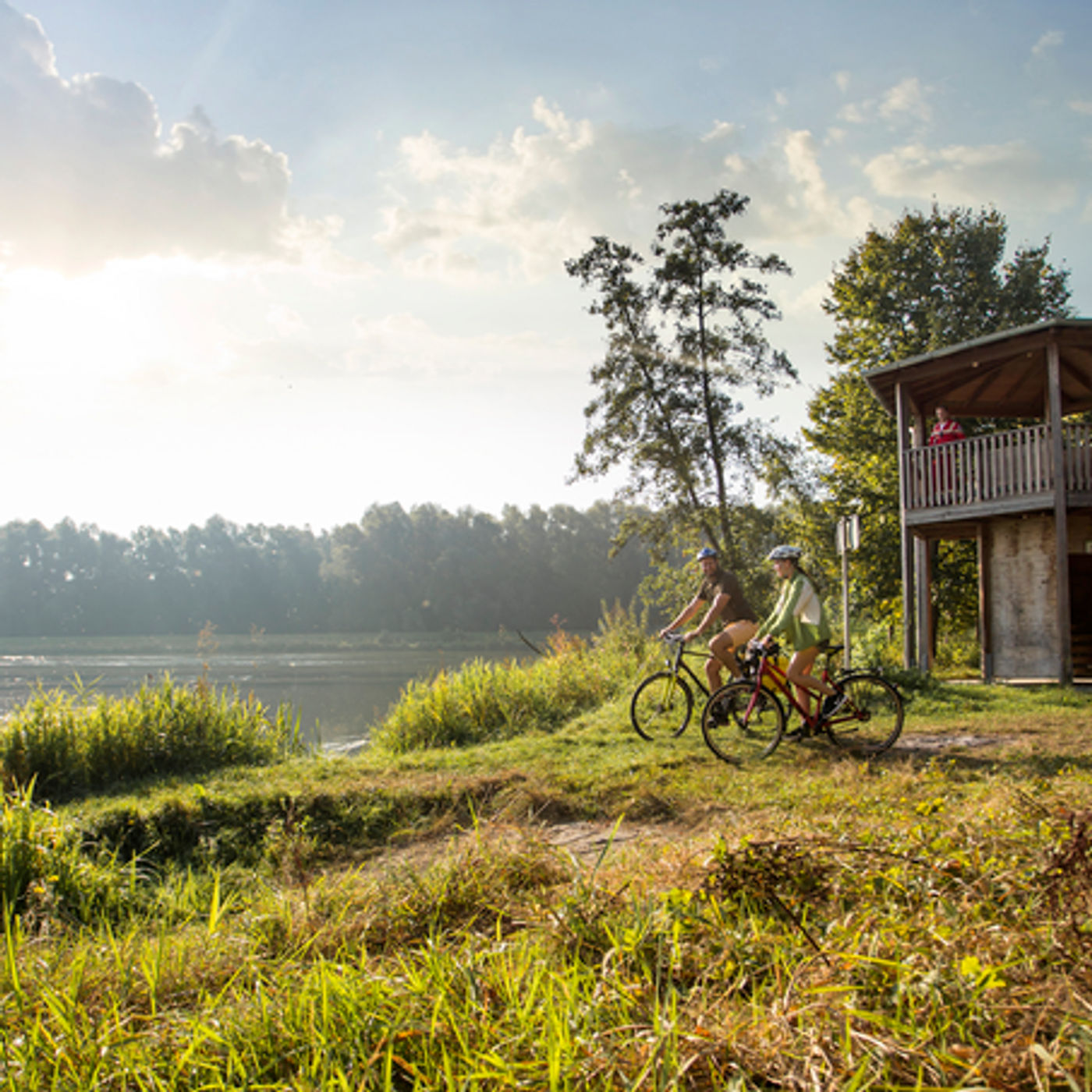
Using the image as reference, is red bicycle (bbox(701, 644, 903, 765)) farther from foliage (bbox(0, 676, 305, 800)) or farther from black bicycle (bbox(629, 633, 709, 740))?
foliage (bbox(0, 676, 305, 800))

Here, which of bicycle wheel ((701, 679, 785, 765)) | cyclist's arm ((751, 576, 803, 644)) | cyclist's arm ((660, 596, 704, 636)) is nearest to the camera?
cyclist's arm ((751, 576, 803, 644))

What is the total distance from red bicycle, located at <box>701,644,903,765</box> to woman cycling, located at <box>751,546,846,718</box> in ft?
0.25

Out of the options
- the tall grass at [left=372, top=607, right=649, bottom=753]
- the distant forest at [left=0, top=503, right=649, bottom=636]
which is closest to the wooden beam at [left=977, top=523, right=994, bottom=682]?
the tall grass at [left=372, top=607, right=649, bottom=753]

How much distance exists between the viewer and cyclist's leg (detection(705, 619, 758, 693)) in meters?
8.04

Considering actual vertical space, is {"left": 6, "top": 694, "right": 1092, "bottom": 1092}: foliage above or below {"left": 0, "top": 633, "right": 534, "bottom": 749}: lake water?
above

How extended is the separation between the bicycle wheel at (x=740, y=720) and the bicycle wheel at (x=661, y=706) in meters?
0.85

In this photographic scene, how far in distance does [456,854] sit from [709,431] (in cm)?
2467

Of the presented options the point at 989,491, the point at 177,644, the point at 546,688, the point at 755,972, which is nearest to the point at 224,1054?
the point at 755,972

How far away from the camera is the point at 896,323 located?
2630 cm

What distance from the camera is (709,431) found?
27109 millimetres

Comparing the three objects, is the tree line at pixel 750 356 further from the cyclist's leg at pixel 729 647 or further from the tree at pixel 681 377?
the cyclist's leg at pixel 729 647

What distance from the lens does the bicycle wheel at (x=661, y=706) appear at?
28.2 feet

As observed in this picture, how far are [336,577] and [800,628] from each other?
322 feet

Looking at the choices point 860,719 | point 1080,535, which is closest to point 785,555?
point 860,719
